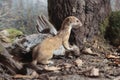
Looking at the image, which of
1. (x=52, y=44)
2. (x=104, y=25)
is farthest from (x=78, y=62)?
(x=104, y=25)

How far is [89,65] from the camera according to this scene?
206 inches

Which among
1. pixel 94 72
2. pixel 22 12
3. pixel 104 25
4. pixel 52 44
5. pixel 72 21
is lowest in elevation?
pixel 94 72

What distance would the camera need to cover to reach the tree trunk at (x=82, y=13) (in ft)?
18.6

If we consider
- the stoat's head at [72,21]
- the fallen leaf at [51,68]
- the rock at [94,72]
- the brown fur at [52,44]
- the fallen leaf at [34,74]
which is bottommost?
the rock at [94,72]

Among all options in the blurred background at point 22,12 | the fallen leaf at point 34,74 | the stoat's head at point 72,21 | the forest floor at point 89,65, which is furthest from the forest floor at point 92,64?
the blurred background at point 22,12

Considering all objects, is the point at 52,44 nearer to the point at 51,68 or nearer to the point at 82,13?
the point at 51,68

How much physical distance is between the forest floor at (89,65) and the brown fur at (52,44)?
4.9 inches

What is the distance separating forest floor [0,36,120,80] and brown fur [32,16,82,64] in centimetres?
12

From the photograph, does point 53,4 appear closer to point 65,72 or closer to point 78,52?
point 78,52

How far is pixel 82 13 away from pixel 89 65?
84 cm

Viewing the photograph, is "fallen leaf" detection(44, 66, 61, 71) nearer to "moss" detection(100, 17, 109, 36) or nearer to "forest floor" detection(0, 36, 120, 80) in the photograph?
"forest floor" detection(0, 36, 120, 80)

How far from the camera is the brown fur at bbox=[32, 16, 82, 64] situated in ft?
16.1

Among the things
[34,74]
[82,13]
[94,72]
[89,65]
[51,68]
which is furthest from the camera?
[82,13]

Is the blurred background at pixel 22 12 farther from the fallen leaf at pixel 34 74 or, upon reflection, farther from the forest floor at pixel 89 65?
the fallen leaf at pixel 34 74
